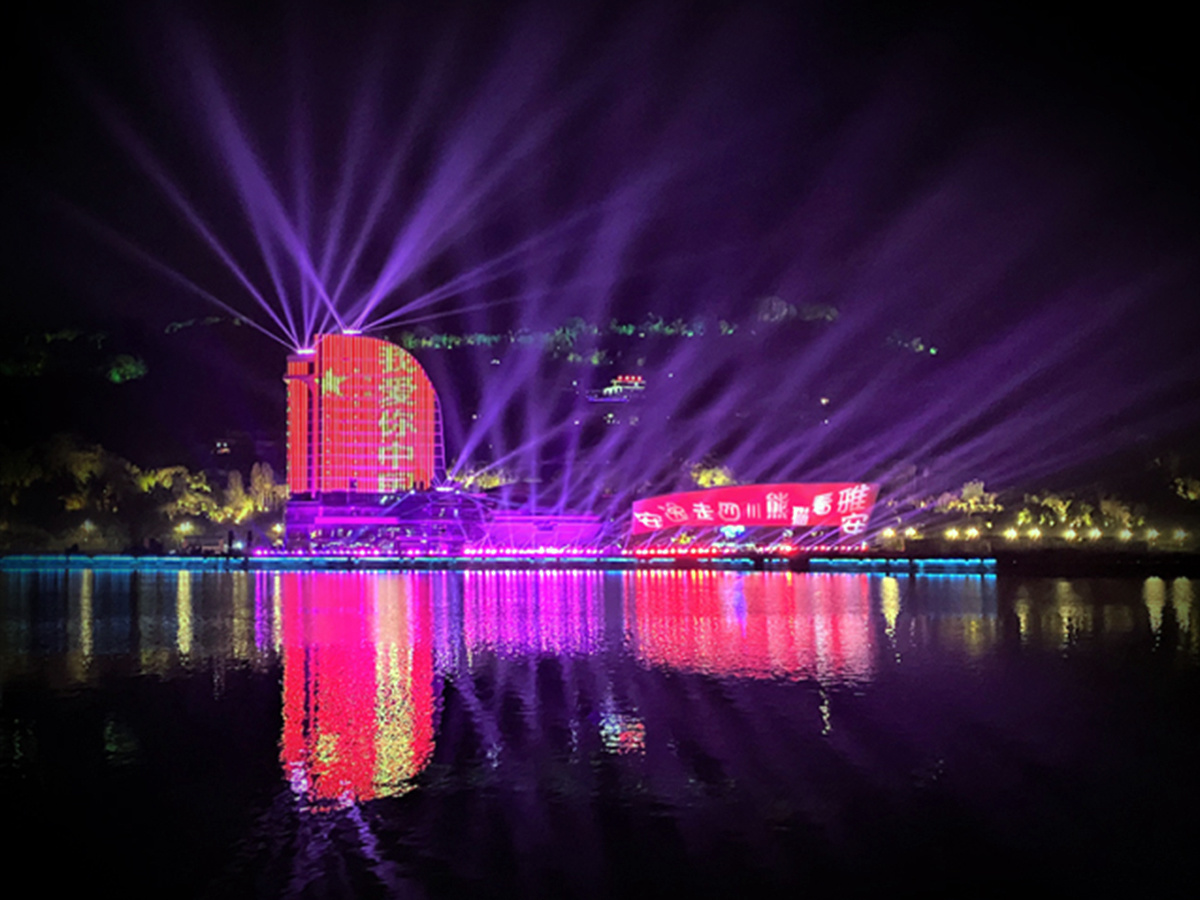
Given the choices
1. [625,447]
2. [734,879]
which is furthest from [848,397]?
[734,879]

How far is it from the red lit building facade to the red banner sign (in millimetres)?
29156

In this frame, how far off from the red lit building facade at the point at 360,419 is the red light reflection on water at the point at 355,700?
58259 mm

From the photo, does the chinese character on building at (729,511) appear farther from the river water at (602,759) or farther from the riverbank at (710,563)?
the river water at (602,759)

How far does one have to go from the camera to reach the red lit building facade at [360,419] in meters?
82.9

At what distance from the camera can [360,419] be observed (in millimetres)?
85812

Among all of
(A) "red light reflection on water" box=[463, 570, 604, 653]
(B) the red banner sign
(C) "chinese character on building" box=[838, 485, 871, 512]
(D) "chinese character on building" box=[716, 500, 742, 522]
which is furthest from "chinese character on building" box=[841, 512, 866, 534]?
(A) "red light reflection on water" box=[463, 570, 604, 653]

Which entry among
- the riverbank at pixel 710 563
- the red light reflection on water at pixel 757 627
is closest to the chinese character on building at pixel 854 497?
the riverbank at pixel 710 563

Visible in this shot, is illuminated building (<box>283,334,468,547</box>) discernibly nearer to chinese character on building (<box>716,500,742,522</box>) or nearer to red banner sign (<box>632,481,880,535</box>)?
red banner sign (<box>632,481,880,535</box>)

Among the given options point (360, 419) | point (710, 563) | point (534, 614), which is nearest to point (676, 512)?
point (710, 563)

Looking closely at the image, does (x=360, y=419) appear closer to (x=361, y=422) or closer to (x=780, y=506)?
(x=361, y=422)

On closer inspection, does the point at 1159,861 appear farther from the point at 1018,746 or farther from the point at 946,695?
the point at 946,695

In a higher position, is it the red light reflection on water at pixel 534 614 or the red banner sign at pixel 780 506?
the red banner sign at pixel 780 506

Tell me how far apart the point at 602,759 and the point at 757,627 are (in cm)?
1236

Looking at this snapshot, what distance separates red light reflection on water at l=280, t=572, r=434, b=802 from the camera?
9234 mm
